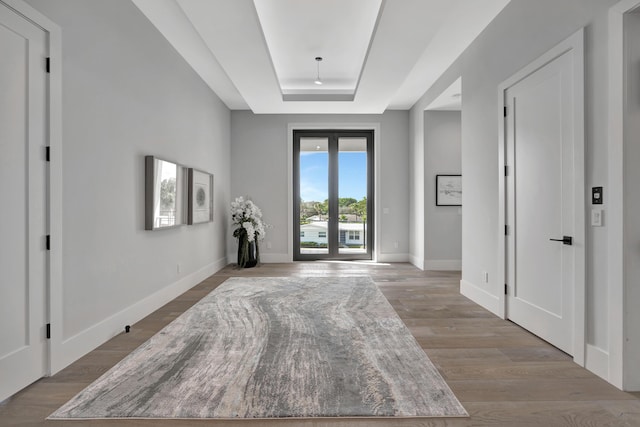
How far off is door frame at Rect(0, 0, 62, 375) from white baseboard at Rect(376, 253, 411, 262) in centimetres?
533

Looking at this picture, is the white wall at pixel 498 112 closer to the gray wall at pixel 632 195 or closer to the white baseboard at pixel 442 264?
the gray wall at pixel 632 195

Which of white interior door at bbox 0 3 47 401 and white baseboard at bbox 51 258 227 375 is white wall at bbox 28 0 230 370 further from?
white interior door at bbox 0 3 47 401

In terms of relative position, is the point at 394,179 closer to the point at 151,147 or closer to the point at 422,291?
the point at 422,291

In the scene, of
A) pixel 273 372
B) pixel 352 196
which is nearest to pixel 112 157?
pixel 273 372

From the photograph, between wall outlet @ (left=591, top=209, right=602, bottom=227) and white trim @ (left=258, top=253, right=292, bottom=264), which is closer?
wall outlet @ (left=591, top=209, right=602, bottom=227)

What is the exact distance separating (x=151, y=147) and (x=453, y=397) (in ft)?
11.2

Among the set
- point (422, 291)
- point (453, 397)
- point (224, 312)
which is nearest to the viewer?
point (453, 397)

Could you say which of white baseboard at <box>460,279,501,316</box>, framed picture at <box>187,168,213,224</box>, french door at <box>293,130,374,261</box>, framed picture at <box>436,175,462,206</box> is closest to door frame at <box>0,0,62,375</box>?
framed picture at <box>187,168,213,224</box>

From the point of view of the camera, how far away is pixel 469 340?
2.76 metres

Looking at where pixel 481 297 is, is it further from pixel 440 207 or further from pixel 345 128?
pixel 345 128

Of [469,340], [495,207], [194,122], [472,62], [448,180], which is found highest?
[472,62]

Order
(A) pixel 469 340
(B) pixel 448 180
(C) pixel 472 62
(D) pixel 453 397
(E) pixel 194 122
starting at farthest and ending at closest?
(B) pixel 448 180, (E) pixel 194 122, (C) pixel 472 62, (A) pixel 469 340, (D) pixel 453 397

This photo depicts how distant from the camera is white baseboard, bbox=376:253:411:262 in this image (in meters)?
6.71

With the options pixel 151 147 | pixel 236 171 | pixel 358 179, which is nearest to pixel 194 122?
pixel 151 147
